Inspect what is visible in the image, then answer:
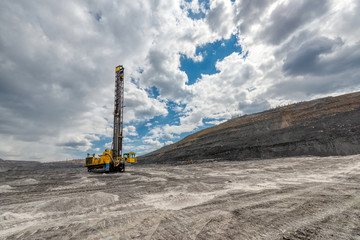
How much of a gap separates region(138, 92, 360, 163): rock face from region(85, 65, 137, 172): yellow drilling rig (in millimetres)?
17908

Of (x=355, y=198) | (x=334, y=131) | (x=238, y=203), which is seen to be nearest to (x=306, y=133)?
(x=334, y=131)

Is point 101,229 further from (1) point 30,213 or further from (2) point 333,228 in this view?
(2) point 333,228

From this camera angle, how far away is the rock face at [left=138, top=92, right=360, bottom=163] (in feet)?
71.7

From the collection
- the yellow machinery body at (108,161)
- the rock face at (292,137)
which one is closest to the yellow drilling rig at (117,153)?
the yellow machinery body at (108,161)

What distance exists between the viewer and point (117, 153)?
1755cm

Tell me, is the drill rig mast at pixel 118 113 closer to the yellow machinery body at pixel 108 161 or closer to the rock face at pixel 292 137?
the yellow machinery body at pixel 108 161

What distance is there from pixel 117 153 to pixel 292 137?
25.9 m

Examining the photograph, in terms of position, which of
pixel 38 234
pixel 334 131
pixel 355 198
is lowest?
pixel 355 198

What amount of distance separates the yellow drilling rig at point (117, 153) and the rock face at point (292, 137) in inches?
705

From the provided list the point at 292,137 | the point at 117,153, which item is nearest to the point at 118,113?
the point at 117,153

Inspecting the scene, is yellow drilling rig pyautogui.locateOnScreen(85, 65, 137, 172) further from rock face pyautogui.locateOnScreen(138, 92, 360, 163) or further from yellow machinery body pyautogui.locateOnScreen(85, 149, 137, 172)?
rock face pyautogui.locateOnScreen(138, 92, 360, 163)

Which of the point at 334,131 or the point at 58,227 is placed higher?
the point at 334,131

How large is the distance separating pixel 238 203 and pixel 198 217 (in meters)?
1.46

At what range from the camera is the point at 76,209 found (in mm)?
4504
